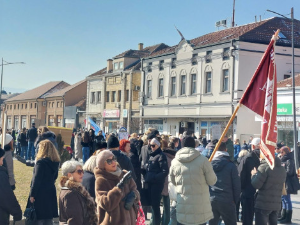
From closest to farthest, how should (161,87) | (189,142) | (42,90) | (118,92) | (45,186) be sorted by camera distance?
1. (45,186)
2. (189,142)
3. (161,87)
4. (118,92)
5. (42,90)

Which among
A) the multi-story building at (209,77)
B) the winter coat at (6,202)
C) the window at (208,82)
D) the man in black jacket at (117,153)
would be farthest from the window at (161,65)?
the winter coat at (6,202)

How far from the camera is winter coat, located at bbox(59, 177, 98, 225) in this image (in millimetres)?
5746

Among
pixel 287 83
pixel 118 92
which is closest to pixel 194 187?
Result: pixel 287 83

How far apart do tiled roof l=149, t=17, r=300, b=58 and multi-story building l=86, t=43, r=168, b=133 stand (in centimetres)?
743

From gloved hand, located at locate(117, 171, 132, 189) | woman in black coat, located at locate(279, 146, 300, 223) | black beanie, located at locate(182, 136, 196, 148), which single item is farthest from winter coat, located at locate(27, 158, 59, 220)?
woman in black coat, located at locate(279, 146, 300, 223)

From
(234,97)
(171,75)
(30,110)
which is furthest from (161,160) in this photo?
(30,110)

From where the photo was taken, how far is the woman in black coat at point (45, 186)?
7289 mm

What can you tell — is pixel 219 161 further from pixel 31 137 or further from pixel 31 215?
pixel 31 137

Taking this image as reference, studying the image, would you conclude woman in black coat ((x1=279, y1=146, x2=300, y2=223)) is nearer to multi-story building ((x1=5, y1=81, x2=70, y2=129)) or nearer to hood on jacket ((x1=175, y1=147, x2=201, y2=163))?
hood on jacket ((x1=175, y1=147, x2=201, y2=163))

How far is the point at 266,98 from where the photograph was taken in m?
8.43

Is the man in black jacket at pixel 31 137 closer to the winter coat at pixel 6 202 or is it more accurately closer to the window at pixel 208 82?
the window at pixel 208 82

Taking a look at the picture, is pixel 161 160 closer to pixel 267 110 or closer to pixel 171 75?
pixel 267 110

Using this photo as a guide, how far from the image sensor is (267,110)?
8352 millimetres

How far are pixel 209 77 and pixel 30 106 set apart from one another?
43.5 m
